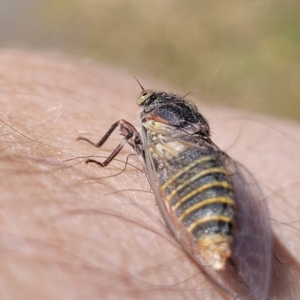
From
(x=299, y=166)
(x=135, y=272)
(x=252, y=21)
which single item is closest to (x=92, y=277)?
(x=135, y=272)

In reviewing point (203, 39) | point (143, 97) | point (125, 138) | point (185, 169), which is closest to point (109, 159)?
point (125, 138)

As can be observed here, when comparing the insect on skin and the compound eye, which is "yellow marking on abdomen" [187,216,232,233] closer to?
the insect on skin

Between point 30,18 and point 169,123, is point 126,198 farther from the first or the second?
point 30,18

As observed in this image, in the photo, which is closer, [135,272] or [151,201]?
[135,272]

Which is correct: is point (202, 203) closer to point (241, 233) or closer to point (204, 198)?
point (204, 198)

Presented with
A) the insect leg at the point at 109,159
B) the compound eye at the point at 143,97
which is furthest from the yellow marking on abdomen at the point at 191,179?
the compound eye at the point at 143,97

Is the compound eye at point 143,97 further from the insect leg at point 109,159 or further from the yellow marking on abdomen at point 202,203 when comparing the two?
the yellow marking on abdomen at point 202,203
